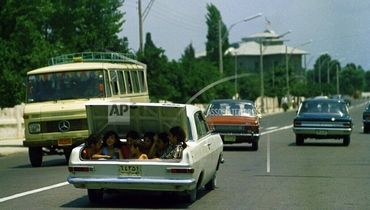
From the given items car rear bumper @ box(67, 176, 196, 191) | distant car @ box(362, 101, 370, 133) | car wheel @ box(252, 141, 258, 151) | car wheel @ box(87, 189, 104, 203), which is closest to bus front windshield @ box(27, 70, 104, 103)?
car wheel @ box(252, 141, 258, 151)

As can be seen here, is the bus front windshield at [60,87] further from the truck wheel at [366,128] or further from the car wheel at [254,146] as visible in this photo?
the truck wheel at [366,128]

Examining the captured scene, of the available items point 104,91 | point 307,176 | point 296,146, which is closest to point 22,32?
point 296,146

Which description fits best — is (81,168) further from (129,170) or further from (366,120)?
(366,120)

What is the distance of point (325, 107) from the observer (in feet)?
108

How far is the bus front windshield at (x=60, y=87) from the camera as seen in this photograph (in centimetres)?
2350

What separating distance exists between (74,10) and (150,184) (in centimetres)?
5832

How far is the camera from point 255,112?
30.3 meters

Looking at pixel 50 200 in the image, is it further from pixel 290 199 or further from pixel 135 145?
pixel 290 199

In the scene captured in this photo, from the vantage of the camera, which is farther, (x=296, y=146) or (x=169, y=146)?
(x=296, y=146)

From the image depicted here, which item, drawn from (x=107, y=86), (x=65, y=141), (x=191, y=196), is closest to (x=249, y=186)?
(x=191, y=196)

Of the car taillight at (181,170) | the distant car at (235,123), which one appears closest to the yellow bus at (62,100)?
the distant car at (235,123)

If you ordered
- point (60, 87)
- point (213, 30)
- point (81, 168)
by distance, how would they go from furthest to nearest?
point (213, 30), point (60, 87), point (81, 168)

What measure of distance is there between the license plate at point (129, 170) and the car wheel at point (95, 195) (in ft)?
3.48

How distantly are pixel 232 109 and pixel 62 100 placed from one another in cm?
827
